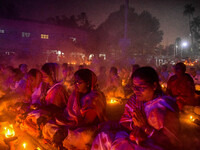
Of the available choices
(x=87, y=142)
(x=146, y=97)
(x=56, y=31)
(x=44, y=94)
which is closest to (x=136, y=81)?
(x=146, y=97)

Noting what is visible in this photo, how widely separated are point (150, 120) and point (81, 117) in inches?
58.0

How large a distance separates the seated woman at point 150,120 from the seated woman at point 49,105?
1.88 metres

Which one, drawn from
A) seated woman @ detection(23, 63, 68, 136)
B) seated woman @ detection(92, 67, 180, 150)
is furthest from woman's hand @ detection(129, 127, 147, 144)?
seated woman @ detection(23, 63, 68, 136)

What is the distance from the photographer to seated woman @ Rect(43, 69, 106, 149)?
3068 millimetres

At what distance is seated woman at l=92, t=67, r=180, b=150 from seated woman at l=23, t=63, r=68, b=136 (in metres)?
1.88

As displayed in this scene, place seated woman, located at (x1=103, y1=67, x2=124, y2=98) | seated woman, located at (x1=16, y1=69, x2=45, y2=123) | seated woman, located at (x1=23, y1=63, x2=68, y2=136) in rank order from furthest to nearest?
seated woman, located at (x1=103, y1=67, x2=124, y2=98) < seated woman, located at (x1=16, y1=69, x2=45, y2=123) < seated woman, located at (x1=23, y1=63, x2=68, y2=136)

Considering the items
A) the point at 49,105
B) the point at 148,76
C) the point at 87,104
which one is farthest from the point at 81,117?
the point at 148,76

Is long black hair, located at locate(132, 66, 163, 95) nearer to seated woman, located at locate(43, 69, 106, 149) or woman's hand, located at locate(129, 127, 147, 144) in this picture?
woman's hand, located at locate(129, 127, 147, 144)

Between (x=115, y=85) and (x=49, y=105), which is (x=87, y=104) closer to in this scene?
(x=49, y=105)

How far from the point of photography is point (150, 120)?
7.46 feet

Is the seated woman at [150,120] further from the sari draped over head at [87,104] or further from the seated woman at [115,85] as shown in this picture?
the seated woman at [115,85]

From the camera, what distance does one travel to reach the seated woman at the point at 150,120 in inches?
84.2

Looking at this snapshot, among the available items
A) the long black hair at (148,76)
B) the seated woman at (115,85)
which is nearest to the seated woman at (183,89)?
the seated woman at (115,85)

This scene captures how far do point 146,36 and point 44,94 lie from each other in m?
28.8
